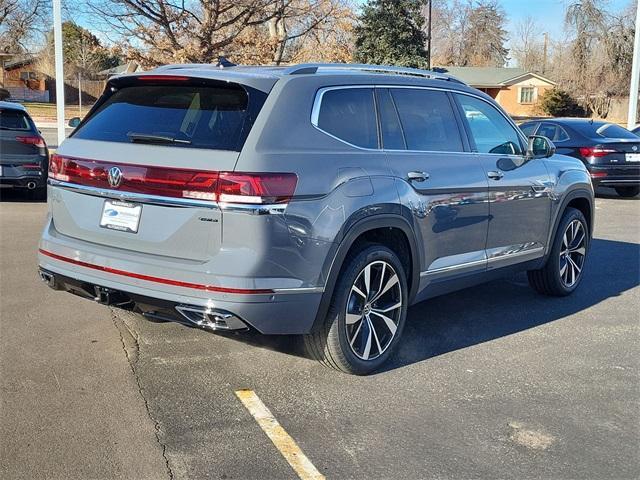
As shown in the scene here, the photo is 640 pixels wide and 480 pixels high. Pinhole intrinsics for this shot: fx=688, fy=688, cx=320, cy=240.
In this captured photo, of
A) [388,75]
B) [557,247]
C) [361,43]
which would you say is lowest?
[557,247]

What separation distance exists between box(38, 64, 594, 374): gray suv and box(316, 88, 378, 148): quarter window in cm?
1

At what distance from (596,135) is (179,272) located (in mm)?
11672

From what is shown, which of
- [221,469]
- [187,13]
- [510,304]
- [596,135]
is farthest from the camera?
[187,13]

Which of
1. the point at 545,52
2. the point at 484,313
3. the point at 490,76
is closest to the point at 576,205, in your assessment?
the point at 484,313

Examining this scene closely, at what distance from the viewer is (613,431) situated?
3.79m

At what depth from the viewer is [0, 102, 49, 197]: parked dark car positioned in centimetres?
1030

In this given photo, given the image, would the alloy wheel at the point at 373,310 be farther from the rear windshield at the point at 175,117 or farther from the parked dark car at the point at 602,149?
the parked dark car at the point at 602,149

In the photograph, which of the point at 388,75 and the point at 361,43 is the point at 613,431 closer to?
the point at 388,75

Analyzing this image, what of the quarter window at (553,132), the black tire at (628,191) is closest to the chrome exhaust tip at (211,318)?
the quarter window at (553,132)

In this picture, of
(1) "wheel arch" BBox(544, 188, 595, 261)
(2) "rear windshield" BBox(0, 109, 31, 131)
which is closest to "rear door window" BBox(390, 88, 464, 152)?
(1) "wheel arch" BBox(544, 188, 595, 261)

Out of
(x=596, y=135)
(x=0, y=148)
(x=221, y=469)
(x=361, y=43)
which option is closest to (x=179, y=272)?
(x=221, y=469)

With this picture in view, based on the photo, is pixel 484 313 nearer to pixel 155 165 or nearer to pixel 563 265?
pixel 563 265

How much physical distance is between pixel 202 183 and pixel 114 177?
631mm

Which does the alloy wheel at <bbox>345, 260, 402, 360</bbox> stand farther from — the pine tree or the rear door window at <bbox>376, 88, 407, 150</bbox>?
the pine tree
